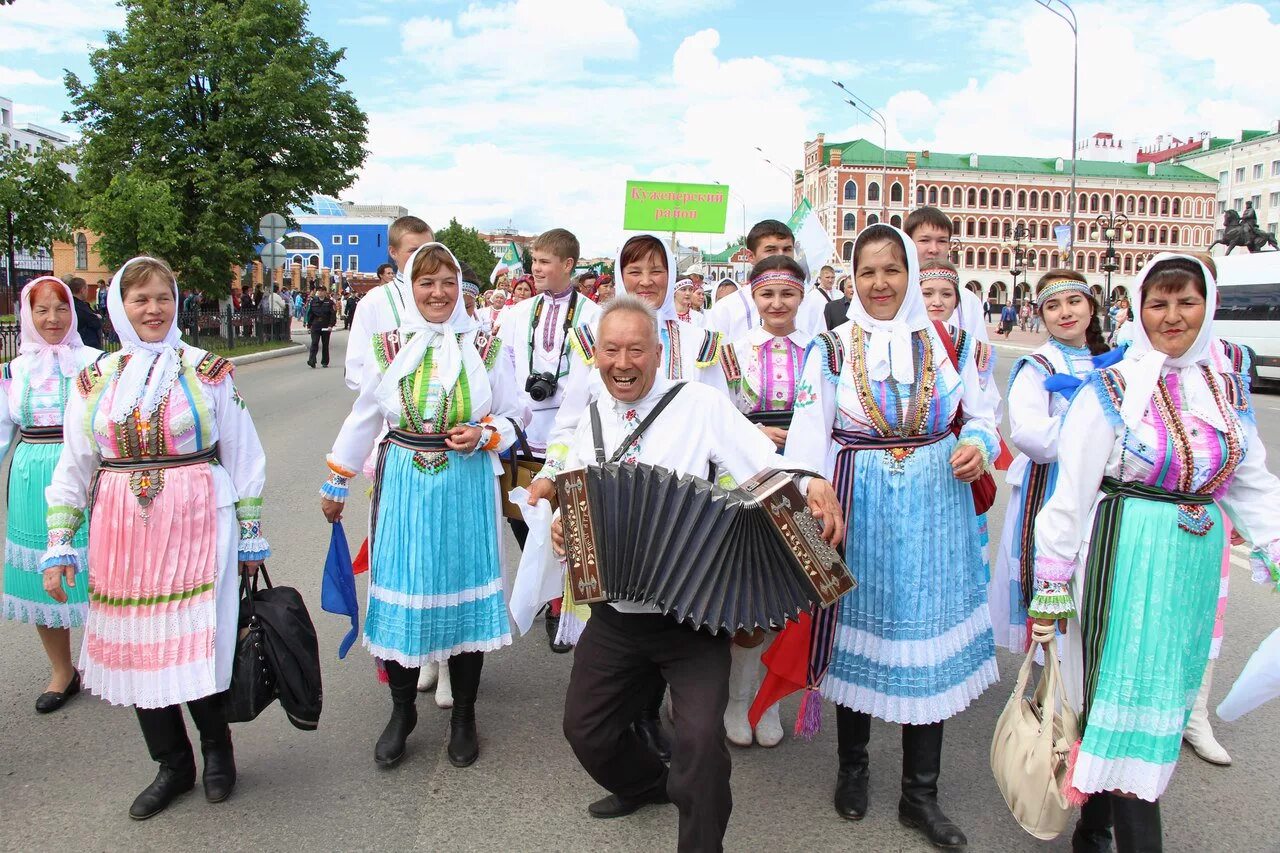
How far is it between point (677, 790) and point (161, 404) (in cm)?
239

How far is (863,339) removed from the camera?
354cm

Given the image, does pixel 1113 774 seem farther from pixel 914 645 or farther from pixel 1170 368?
pixel 1170 368

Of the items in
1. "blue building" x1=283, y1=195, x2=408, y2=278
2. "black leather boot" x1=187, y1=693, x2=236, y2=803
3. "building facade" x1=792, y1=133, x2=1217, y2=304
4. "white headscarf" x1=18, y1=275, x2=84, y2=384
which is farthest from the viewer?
"building facade" x1=792, y1=133, x2=1217, y2=304

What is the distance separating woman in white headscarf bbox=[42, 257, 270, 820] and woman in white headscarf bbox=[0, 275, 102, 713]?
3.19ft

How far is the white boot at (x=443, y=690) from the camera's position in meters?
4.61

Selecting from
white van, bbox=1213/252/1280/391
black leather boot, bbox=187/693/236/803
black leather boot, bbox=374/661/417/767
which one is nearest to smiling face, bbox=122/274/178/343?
black leather boot, bbox=187/693/236/803

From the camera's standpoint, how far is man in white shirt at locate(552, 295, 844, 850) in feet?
9.50

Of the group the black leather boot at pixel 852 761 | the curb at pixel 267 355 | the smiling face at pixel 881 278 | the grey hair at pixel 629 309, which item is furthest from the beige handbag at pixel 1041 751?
the curb at pixel 267 355

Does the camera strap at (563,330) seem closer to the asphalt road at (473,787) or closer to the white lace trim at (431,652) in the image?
the asphalt road at (473,787)

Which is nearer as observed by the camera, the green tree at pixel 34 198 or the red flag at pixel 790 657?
the red flag at pixel 790 657

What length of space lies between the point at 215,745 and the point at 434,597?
1.02 meters

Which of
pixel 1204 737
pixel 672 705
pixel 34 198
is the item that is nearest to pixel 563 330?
pixel 672 705

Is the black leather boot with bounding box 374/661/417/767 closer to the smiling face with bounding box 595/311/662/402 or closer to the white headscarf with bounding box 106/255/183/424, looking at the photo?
the white headscarf with bounding box 106/255/183/424

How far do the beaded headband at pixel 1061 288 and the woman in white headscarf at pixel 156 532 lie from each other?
3888 mm
